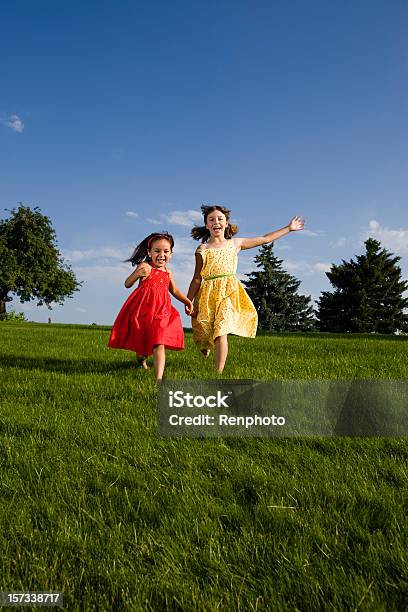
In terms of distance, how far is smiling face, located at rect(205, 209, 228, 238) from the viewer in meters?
7.77

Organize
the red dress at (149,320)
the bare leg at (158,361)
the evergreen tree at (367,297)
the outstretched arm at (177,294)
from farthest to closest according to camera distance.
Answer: the evergreen tree at (367,297) < the outstretched arm at (177,294) < the red dress at (149,320) < the bare leg at (158,361)

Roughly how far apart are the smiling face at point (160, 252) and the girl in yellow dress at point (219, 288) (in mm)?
472

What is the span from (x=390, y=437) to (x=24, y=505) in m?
2.83

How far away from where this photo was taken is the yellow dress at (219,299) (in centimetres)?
750

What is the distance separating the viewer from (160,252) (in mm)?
7766

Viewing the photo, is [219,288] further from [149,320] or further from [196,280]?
[149,320]

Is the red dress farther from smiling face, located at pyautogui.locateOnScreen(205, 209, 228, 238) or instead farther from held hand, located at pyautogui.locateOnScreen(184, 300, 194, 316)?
smiling face, located at pyautogui.locateOnScreen(205, 209, 228, 238)

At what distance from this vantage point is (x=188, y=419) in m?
4.58

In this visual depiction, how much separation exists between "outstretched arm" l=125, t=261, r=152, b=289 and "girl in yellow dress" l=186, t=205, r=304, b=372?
0.72 m

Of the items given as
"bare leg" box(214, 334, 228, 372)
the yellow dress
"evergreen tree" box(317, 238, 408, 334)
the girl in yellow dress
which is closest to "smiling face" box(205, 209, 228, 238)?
the girl in yellow dress

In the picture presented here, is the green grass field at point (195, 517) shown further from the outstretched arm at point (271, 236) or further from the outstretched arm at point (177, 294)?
the outstretched arm at point (271, 236)

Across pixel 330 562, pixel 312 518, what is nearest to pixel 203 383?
pixel 312 518

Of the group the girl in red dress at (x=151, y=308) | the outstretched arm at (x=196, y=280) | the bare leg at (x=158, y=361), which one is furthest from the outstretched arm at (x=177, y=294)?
the bare leg at (x=158, y=361)

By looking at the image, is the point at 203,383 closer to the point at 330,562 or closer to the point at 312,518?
the point at 312,518
